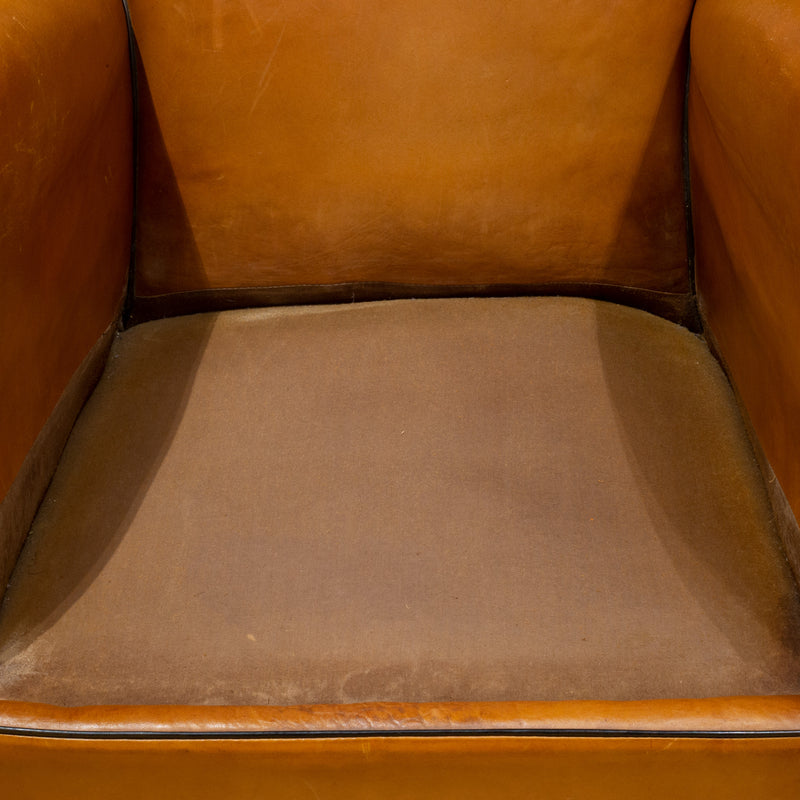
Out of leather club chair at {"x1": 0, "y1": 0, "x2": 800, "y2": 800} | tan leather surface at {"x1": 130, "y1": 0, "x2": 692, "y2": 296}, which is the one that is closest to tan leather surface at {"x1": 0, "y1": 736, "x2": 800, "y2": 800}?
leather club chair at {"x1": 0, "y1": 0, "x2": 800, "y2": 800}

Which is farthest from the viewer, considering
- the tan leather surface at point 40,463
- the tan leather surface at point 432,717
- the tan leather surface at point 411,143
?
the tan leather surface at point 411,143

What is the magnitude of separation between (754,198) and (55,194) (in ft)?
1.96

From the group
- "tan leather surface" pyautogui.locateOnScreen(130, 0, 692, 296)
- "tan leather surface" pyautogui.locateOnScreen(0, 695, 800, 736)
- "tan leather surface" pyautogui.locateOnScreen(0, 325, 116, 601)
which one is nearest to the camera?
"tan leather surface" pyautogui.locateOnScreen(0, 695, 800, 736)

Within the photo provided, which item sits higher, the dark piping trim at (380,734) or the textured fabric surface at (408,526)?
the textured fabric surface at (408,526)

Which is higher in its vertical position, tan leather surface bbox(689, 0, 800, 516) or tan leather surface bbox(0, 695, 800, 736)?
tan leather surface bbox(689, 0, 800, 516)

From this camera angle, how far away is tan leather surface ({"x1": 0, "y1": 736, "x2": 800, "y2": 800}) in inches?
23.7

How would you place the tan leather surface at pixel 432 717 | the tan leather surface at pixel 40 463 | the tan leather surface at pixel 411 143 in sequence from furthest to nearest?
1. the tan leather surface at pixel 411 143
2. the tan leather surface at pixel 40 463
3. the tan leather surface at pixel 432 717

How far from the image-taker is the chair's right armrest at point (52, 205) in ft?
2.30

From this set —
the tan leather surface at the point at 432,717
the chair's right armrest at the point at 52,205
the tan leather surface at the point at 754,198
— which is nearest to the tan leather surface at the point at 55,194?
the chair's right armrest at the point at 52,205

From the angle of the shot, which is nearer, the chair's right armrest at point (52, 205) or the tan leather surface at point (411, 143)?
the chair's right armrest at point (52, 205)

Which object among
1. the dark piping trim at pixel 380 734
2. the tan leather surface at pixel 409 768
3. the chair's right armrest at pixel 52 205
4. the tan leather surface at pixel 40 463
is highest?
the chair's right armrest at pixel 52 205

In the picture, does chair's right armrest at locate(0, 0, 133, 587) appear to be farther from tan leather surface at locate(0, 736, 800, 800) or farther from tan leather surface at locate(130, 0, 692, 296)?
tan leather surface at locate(0, 736, 800, 800)

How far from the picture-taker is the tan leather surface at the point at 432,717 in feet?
1.96

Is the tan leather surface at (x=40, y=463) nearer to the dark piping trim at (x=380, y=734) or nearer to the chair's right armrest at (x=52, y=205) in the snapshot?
the chair's right armrest at (x=52, y=205)
